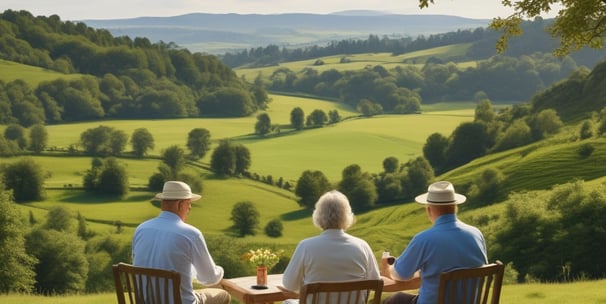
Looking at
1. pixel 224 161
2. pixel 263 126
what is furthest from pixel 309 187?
pixel 263 126

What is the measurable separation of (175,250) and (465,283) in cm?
236

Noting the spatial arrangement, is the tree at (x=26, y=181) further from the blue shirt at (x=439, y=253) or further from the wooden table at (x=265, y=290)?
the blue shirt at (x=439, y=253)

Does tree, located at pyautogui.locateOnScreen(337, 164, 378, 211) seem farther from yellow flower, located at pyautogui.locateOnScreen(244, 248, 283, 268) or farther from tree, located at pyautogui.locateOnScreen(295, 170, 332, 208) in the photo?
yellow flower, located at pyautogui.locateOnScreen(244, 248, 283, 268)

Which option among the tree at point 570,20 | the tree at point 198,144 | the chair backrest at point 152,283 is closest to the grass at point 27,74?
the tree at point 198,144

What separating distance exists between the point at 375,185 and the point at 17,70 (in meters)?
91.0

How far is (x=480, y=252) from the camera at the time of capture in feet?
21.7

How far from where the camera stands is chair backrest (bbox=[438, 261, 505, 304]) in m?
6.09

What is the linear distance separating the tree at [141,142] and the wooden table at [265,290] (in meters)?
132

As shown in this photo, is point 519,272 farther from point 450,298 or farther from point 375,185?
point 375,185

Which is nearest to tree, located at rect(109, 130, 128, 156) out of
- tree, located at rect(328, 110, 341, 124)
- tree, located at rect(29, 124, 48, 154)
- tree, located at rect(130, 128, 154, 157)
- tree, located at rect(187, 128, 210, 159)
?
tree, located at rect(130, 128, 154, 157)

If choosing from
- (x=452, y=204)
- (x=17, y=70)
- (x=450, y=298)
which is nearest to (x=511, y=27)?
(x=452, y=204)

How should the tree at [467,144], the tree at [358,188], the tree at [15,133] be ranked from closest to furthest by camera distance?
the tree at [358,188] < the tree at [467,144] < the tree at [15,133]

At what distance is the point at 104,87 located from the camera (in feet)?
590

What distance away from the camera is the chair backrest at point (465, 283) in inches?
240
